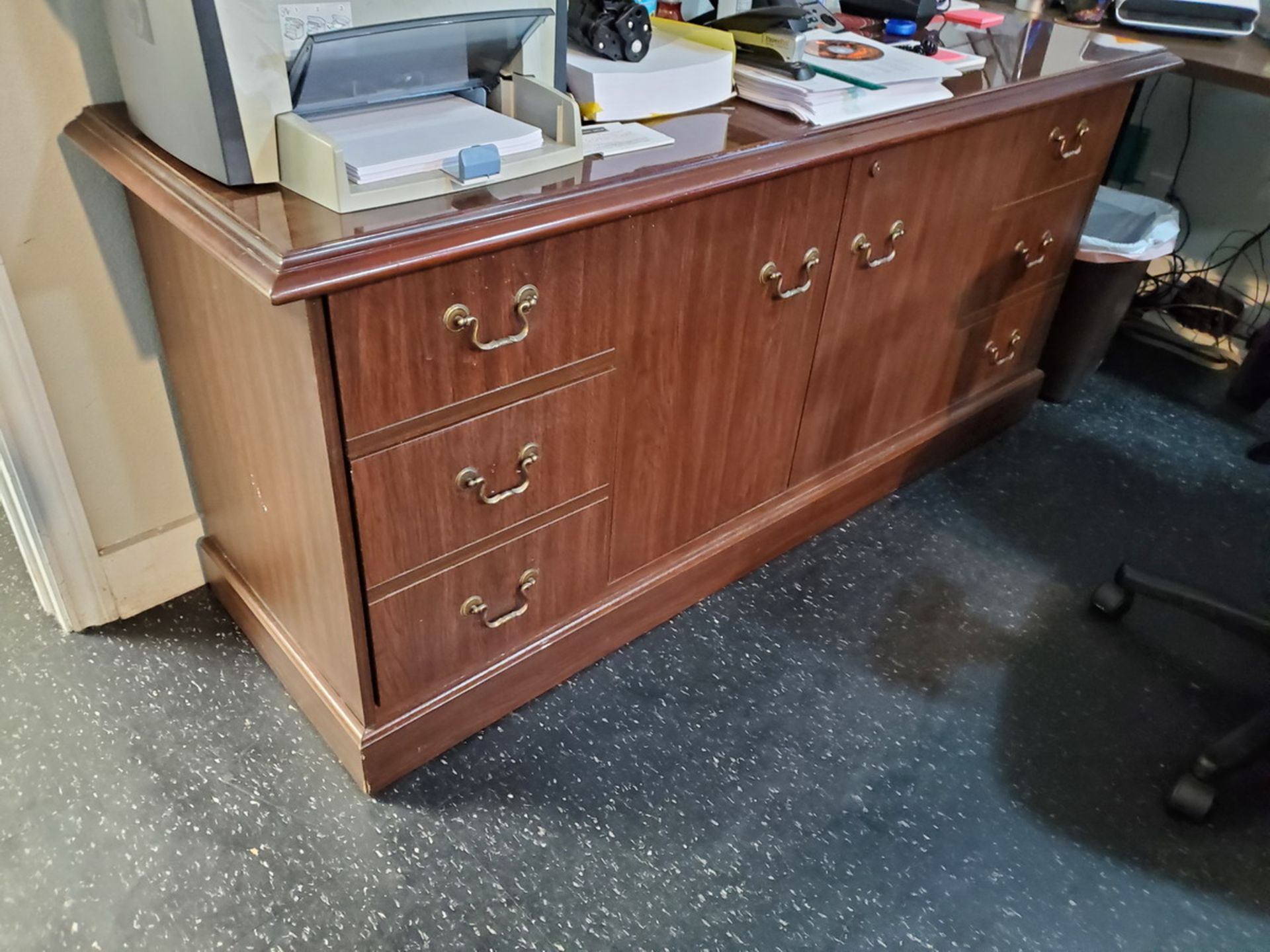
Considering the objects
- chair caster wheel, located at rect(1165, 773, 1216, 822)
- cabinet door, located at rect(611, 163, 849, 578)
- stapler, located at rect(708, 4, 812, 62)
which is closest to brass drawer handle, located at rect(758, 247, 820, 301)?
cabinet door, located at rect(611, 163, 849, 578)

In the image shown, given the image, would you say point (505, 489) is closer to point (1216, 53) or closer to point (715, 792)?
point (715, 792)

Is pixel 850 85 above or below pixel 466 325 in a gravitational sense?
above

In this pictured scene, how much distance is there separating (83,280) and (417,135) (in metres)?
0.54

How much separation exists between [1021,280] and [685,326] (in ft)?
2.91

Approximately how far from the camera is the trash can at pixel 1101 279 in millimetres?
1921

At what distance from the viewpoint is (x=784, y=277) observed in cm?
132

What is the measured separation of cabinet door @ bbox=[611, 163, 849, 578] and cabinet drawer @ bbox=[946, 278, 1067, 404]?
0.47 metres

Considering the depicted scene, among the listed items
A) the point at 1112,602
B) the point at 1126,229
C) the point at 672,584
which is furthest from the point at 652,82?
the point at 1126,229

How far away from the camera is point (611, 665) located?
1.47m

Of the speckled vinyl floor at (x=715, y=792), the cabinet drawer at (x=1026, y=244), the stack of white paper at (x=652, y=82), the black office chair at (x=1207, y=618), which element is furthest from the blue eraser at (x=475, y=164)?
the black office chair at (x=1207, y=618)

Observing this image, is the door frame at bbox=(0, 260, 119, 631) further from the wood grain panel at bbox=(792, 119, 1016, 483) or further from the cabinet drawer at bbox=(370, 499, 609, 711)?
the wood grain panel at bbox=(792, 119, 1016, 483)

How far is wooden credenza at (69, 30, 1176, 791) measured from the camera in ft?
3.12

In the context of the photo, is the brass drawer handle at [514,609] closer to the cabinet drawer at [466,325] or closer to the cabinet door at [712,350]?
the cabinet door at [712,350]

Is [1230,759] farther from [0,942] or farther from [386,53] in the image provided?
[0,942]
